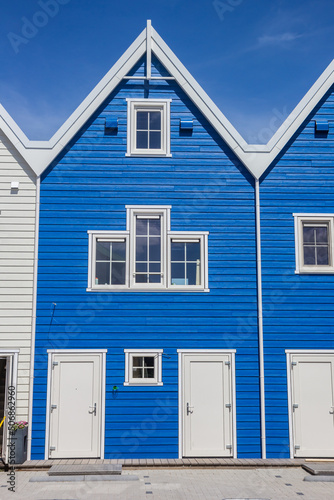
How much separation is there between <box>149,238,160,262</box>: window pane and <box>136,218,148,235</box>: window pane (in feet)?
1.01

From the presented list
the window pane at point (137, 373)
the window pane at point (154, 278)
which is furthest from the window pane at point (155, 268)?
the window pane at point (137, 373)

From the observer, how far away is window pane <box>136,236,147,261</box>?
13195 mm

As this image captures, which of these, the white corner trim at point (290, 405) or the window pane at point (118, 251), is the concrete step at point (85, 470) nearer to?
the white corner trim at point (290, 405)

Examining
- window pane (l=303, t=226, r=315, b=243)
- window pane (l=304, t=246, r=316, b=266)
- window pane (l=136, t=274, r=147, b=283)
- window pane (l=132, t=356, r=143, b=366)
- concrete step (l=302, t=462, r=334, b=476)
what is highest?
window pane (l=303, t=226, r=315, b=243)

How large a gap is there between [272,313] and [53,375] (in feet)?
17.9

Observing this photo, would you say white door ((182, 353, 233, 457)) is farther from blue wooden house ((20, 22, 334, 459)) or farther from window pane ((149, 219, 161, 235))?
window pane ((149, 219, 161, 235))

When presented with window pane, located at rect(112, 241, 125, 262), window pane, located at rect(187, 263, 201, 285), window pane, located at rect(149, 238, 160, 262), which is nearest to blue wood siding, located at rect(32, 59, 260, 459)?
window pane, located at rect(187, 263, 201, 285)

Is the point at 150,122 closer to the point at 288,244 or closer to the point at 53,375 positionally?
the point at 288,244

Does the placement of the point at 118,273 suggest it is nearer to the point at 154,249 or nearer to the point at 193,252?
the point at 154,249

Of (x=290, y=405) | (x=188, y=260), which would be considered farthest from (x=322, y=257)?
(x=290, y=405)

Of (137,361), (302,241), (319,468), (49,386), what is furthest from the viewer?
(302,241)

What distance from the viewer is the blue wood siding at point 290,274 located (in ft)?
41.9

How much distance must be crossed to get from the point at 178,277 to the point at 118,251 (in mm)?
1623

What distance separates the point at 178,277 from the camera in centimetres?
1320
